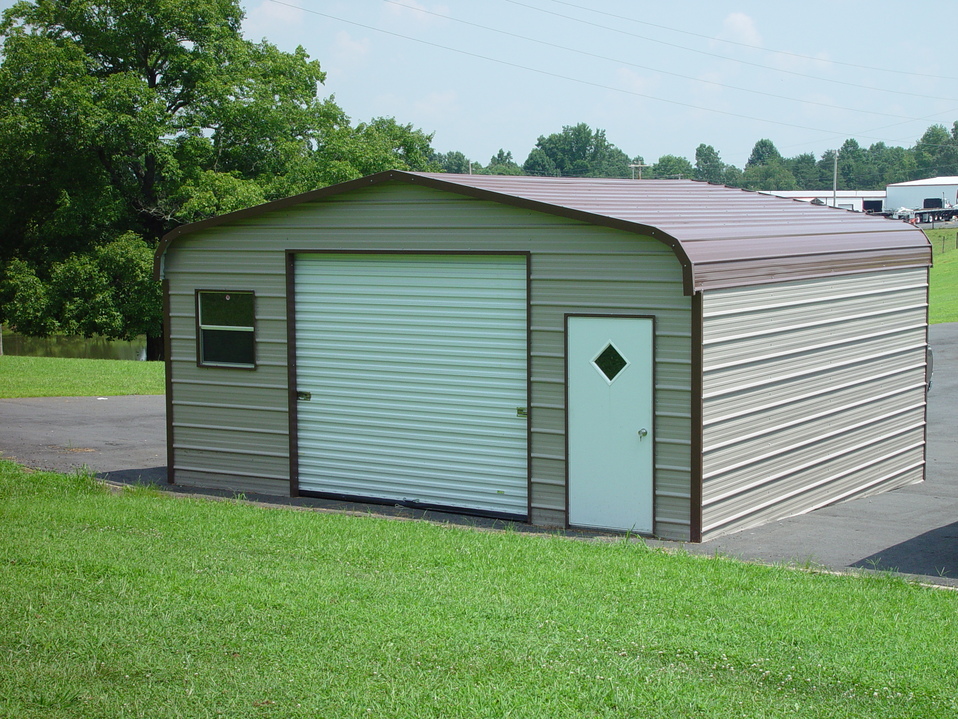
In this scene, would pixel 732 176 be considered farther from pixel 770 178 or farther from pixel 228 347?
pixel 228 347

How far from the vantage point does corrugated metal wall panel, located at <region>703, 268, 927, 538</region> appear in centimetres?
1065

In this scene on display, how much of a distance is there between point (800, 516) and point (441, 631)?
21.4 ft

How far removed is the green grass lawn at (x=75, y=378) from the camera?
22734 mm

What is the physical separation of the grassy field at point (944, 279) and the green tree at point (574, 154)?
272 feet

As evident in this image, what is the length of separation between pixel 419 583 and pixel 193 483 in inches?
259

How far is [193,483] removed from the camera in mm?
13617

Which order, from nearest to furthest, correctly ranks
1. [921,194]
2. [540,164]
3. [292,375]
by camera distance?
[292,375]
[921,194]
[540,164]

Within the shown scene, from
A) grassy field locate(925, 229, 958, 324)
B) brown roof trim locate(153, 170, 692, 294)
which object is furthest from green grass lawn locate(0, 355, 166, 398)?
grassy field locate(925, 229, 958, 324)

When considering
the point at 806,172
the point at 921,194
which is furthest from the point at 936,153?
the point at 921,194

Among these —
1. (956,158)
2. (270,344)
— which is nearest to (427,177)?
(270,344)

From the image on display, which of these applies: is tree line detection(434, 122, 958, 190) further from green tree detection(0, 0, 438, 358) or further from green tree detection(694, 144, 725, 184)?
green tree detection(0, 0, 438, 358)

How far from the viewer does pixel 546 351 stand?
36.8ft

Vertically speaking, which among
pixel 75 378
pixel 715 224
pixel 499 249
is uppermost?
pixel 715 224

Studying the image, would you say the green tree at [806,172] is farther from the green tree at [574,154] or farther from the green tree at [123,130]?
the green tree at [123,130]
